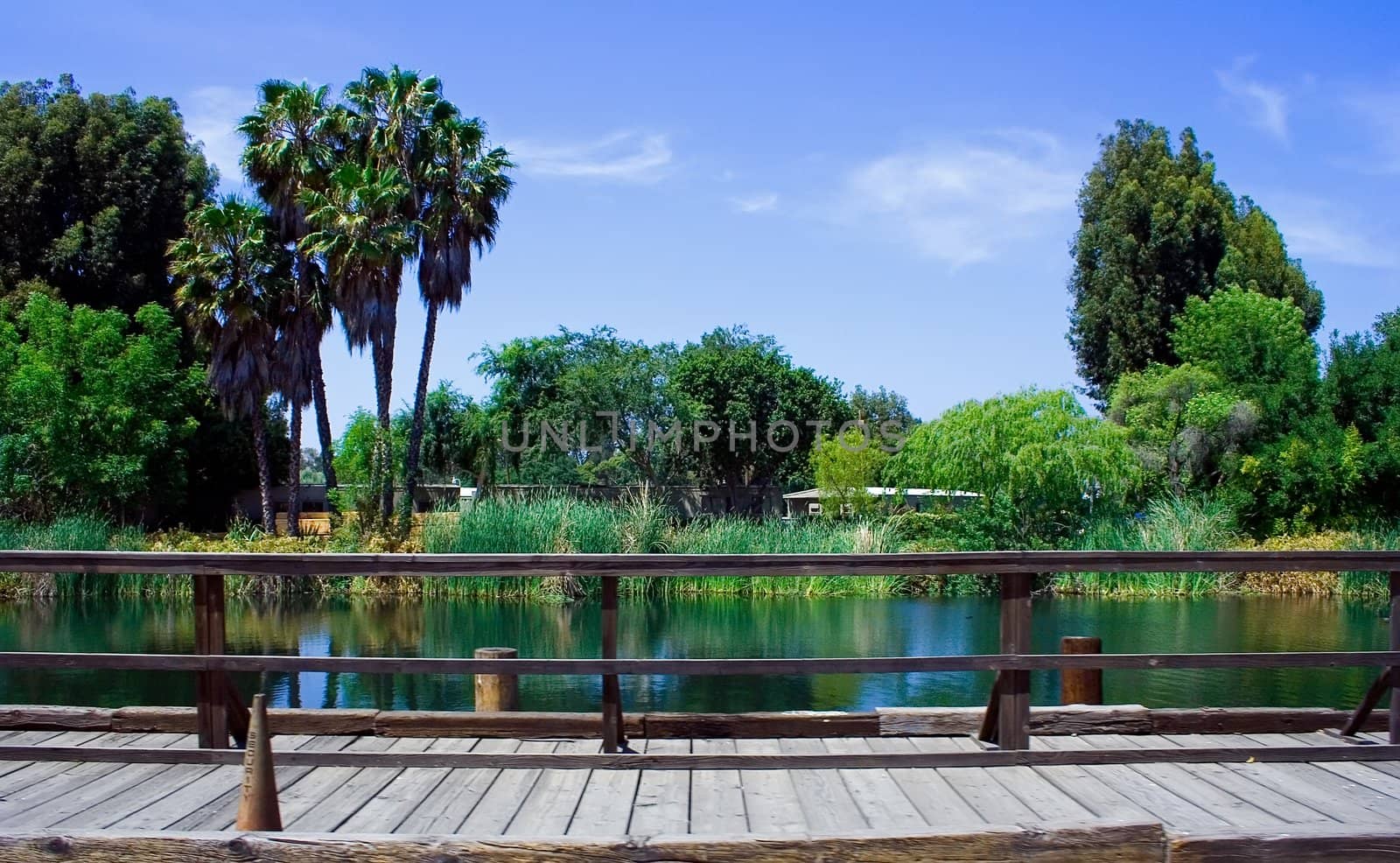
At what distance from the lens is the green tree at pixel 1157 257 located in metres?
45.6

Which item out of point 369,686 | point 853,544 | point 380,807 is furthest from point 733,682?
point 853,544

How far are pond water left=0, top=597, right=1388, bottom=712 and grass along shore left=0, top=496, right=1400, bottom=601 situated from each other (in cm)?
97

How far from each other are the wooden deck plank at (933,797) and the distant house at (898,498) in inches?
973

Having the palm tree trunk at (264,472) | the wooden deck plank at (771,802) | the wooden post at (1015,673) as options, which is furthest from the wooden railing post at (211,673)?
the palm tree trunk at (264,472)

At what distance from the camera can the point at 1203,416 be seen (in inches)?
1334

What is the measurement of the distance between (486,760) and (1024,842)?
2.51 meters

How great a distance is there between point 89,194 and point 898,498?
2558 cm

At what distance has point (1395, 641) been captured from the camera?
6031mm

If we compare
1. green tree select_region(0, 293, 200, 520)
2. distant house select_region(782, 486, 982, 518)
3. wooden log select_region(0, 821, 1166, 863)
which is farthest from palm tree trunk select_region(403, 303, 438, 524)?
wooden log select_region(0, 821, 1166, 863)

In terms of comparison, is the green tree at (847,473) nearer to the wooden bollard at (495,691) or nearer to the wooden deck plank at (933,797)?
the wooden bollard at (495,691)

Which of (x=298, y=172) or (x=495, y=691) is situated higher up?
(x=298, y=172)

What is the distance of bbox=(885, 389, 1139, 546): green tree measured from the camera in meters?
29.0

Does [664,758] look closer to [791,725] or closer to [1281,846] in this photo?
[791,725]

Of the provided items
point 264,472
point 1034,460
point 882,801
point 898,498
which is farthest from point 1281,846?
point 264,472
